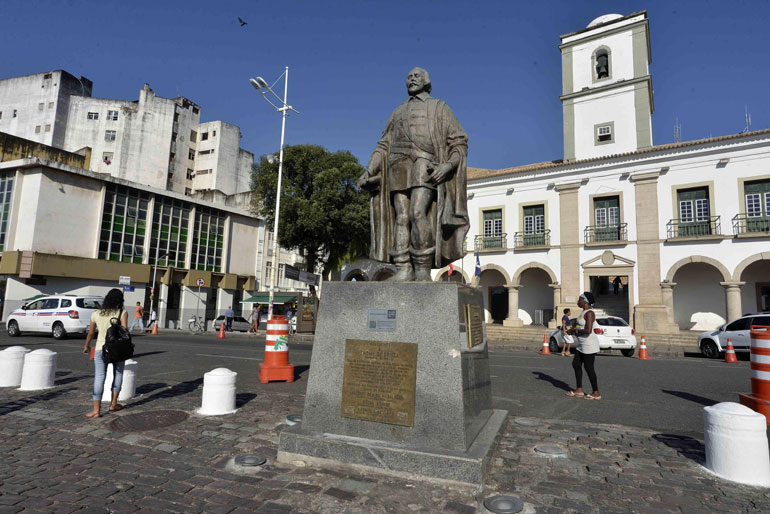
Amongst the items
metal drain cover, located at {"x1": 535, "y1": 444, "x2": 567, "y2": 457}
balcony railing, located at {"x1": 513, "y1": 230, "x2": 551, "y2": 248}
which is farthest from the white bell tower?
metal drain cover, located at {"x1": 535, "y1": 444, "x2": 567, "y2": 457}

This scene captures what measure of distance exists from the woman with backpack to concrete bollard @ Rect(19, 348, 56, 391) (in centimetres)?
195

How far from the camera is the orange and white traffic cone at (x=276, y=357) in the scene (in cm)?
816

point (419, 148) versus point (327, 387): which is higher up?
point (419, 148)

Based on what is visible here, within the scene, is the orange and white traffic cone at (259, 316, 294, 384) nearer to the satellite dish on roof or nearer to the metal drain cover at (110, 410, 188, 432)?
the metal drain cover at (110, 410, 188, 432)

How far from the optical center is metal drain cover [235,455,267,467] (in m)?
3.76

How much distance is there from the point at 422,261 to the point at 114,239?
106 ft

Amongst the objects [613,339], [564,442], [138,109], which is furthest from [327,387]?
[138,109]

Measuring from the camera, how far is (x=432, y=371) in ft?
12.5

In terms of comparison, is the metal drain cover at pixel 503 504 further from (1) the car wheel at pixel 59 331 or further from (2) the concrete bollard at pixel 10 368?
(1) the car wheel at pixel 59 331

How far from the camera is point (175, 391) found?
7.08m

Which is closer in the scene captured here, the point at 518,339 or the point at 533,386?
the point at 533,386

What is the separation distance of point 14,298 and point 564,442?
105 ft

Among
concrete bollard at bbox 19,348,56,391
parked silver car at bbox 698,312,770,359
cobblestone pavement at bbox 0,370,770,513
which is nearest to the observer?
cobblestone pavement at bbox 0,370,770,513

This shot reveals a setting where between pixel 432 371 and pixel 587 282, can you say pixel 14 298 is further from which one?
pixel 587 282
